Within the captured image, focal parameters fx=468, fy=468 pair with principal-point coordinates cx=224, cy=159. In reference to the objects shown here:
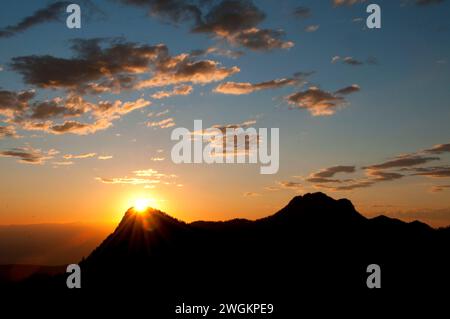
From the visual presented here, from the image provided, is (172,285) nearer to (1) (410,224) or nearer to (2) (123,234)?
(2) (123,234)

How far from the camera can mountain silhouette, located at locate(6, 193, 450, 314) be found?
58156 mm

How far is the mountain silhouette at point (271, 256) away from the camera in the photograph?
2290 inches

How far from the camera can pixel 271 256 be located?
62.7m

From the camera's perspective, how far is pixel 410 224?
69.7 metres

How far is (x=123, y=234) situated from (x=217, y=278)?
1785 cm
